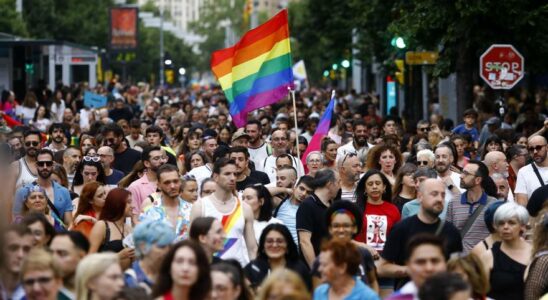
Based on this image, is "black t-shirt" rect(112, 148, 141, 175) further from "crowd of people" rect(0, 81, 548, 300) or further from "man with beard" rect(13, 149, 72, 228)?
"man with beard" rect(13, 149, 72, 228)

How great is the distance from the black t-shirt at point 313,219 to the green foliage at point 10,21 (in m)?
46.2

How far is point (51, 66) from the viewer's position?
1976 inches

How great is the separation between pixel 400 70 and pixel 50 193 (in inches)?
934

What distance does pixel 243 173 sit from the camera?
17.4 metres

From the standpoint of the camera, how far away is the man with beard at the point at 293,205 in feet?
47.9

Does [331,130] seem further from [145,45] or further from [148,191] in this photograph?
[145,45]

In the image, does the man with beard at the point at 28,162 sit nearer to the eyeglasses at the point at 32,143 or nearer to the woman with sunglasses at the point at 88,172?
the eyeglasses at the point at 32,143

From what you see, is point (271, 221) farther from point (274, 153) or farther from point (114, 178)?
point (274, 153)

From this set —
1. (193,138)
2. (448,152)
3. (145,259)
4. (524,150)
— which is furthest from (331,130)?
(145,259)

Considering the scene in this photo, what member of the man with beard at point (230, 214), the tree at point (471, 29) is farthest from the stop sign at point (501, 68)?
the man with beard at point (230, 214)

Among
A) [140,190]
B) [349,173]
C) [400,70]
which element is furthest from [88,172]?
[400,70]

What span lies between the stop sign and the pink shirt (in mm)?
8879

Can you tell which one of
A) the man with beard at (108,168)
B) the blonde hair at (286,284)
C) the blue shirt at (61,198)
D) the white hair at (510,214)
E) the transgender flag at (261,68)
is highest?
the transgender flag at (261,68)

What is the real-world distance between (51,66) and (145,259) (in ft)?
132
